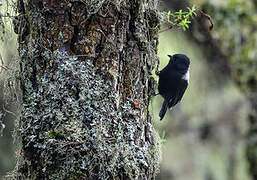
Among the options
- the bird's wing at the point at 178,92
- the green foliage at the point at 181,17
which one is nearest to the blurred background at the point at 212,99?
the bird's wing at the point at 178,92

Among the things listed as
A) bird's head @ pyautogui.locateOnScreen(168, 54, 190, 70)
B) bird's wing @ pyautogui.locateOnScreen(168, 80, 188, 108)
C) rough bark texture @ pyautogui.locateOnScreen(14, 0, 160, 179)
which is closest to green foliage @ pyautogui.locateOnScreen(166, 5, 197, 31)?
rough bark texture @ pyautogui.locateOnScreen(14, 0, 160, 179)

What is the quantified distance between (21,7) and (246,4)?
5.06m

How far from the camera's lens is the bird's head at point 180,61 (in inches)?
156

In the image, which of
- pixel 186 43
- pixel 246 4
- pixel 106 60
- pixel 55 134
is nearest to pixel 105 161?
pixel 55 134

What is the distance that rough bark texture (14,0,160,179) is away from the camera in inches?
82.0

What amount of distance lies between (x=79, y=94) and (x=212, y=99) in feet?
20.8

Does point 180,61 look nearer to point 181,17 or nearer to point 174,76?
point 174,76

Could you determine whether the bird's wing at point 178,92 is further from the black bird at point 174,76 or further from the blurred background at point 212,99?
the blurred background at point 212,99

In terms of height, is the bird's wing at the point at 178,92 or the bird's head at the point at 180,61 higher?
the bird's head at the point at 180,61

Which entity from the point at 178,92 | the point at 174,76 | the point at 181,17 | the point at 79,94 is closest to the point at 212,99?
the point at 178,92

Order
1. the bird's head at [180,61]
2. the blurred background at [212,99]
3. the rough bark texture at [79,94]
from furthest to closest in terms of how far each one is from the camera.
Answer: the blurred background at [212,99] → the bird's head at [180,61] → the rough bark texture at [79,94]

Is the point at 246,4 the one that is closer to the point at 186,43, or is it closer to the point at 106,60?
the point at 186,43

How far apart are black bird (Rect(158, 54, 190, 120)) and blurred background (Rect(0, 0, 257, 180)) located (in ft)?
1.61

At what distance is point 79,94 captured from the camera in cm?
216
